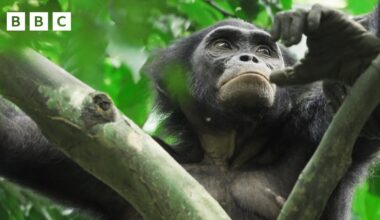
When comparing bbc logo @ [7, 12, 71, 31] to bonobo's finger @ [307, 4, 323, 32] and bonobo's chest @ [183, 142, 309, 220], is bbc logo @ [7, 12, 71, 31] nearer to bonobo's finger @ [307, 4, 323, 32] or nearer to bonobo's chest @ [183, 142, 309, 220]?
bonobo's finger @ [307, 4, 323, 32]

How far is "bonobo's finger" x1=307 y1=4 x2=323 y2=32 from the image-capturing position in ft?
9.68

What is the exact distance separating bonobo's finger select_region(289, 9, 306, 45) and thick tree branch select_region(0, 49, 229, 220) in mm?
864

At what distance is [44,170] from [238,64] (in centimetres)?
188

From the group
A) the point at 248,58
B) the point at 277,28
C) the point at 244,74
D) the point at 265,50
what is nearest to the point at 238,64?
the point at 248,58

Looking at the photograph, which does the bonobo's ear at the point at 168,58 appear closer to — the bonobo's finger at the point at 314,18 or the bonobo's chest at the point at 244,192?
the bonobo's chest at the point at 244,192

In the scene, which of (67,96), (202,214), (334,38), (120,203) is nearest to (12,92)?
(67,96)

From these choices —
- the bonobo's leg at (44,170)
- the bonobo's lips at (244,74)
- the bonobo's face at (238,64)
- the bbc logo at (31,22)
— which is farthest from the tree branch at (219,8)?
the bbc logo at (31,22)

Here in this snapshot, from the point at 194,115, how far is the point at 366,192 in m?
1.78

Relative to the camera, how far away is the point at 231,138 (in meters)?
5.63

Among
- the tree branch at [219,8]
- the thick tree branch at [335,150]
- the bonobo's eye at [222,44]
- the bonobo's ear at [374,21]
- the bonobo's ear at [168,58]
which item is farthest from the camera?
the tree branch at [219,8]

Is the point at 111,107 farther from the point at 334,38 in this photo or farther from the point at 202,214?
the point at 334,38

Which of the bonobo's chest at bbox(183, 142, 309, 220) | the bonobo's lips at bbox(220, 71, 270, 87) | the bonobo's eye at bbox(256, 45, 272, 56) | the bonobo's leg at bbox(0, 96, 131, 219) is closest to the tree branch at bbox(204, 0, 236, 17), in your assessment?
the bonobo's eye at bbox(256, 45, 272, 56)

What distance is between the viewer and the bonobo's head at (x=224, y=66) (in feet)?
15.6

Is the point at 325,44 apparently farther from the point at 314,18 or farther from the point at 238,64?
the point at 238,64
